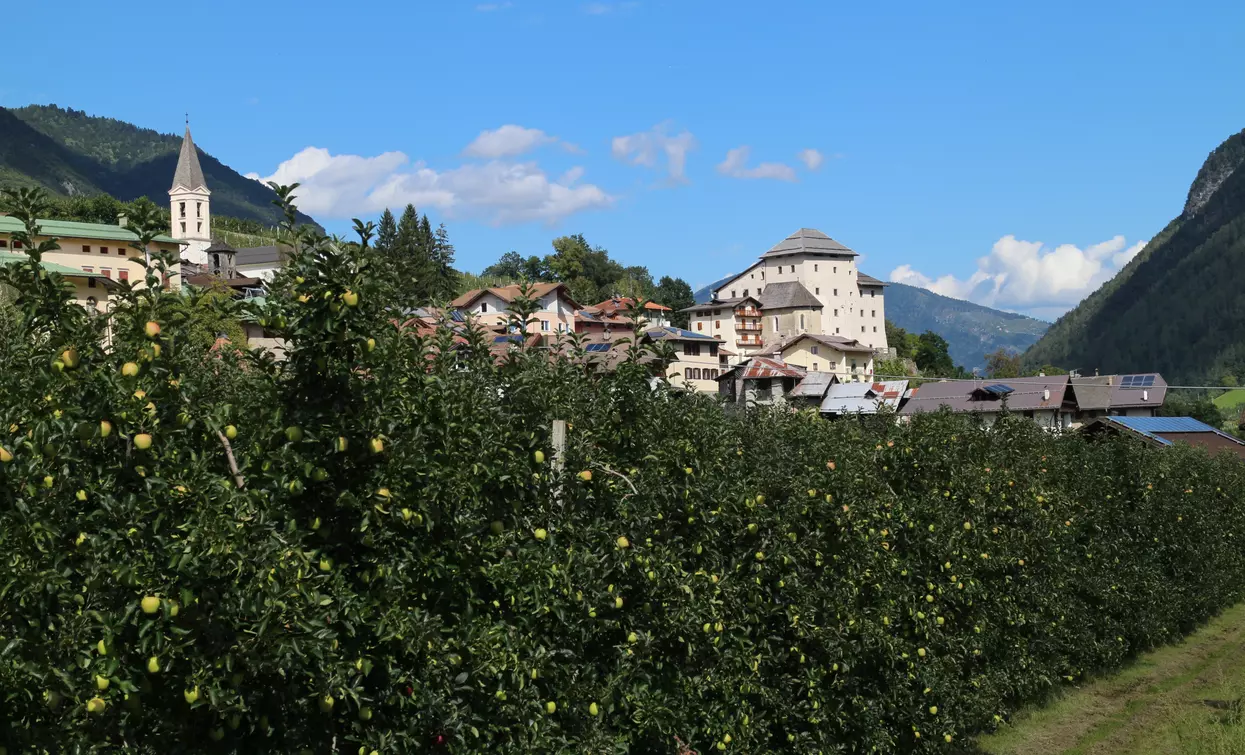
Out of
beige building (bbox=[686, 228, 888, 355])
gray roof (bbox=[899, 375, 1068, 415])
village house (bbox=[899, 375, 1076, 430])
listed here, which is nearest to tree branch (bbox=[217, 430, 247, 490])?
gray roof (bbox=[899, 375, 1068, 415])

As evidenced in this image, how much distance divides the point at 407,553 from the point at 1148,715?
50.1ft

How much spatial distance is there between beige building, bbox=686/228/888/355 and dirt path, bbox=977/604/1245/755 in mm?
112348

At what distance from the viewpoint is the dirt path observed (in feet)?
49.5

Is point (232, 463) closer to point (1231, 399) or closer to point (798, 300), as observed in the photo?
point (798, 300)

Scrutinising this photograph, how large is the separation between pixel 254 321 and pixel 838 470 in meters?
7.20

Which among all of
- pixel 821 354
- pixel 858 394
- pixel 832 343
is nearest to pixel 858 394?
pixel 858 394

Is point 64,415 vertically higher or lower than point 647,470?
higher

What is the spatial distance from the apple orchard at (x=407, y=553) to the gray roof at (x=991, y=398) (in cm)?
4094

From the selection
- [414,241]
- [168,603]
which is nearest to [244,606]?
[168,603]

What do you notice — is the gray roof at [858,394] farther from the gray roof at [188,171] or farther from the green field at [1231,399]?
Answer: the gray roof at [188,171]

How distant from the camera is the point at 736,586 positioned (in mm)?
9727

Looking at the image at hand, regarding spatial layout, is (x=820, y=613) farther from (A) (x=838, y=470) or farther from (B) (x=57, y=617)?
(B) (x=57, y=617)

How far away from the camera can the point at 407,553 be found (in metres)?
6.33

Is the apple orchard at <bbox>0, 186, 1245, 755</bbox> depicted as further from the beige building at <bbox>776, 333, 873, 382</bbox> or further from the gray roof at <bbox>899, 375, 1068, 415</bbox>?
the beige building at <bbox>776, 333, 873, 382</bbox>
